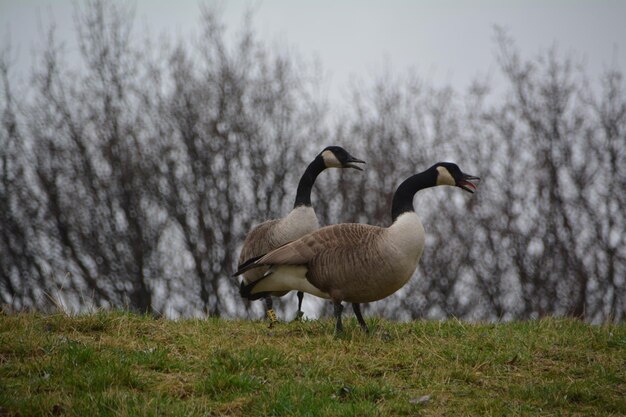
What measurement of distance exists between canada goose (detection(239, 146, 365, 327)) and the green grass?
256 centimetres

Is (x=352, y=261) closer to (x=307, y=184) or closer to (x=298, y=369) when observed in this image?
(x=298, y=369)

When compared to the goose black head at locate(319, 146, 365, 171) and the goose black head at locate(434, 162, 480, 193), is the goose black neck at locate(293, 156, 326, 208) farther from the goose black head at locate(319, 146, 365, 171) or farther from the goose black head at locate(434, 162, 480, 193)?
the goose black head at locate(434, 162, 480, 193)

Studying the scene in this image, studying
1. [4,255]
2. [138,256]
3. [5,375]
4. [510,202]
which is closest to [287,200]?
[138,256]

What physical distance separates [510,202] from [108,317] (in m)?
22.1

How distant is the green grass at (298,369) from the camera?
638cm

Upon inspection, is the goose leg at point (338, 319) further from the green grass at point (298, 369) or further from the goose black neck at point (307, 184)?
the goose black neck at point (307, 184)

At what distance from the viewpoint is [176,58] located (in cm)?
3022

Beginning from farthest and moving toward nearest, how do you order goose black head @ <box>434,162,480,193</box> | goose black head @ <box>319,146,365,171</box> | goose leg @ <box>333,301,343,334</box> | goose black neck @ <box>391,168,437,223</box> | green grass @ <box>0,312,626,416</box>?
goose black head @ <box>319,146,365,171</box>
goose black head @ <box>434,162,480,193</box>
goose black neck @ <box>391,168,437,223</box>
goose leg @ <box>333,301,343,334</box>
green grass @ <box>0,312,626,416</box>

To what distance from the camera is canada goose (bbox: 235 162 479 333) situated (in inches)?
347

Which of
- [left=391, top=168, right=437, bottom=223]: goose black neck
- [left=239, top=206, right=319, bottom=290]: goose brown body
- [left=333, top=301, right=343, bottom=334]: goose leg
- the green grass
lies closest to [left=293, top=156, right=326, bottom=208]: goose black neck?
[left=239, top=206, right=319, bottom=290]: goose brown body

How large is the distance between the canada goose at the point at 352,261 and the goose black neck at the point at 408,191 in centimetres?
1

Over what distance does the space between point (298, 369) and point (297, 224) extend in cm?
451

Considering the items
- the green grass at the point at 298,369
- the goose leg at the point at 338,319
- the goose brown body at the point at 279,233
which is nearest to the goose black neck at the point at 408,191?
the goose leg at the point at 338,319

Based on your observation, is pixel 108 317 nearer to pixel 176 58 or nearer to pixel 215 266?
pixel 215 266
